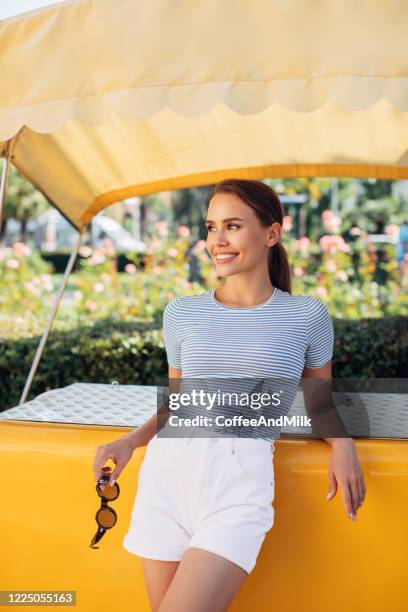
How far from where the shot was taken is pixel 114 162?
149 inches

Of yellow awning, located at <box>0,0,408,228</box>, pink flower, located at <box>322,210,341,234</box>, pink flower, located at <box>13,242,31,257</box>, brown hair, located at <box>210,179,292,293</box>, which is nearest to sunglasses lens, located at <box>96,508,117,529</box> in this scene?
brown hair, located at <box>210,179,292,293</box>

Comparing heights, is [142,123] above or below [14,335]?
above

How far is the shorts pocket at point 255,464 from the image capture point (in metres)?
2.15

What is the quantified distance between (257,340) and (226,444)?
1.04ft

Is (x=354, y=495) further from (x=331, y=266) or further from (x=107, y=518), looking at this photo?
(x=331, y=266)

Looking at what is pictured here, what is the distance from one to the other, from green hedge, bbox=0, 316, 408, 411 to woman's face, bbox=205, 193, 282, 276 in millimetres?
2628

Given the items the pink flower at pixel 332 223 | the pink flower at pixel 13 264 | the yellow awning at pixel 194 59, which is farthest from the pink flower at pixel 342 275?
the yellow awning at pixel 194 59

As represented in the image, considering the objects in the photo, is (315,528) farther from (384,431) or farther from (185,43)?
(185,43)

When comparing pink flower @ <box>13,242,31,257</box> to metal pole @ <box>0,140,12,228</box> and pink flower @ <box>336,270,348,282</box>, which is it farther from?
metal pole @ <box>0,140,12,228</box>

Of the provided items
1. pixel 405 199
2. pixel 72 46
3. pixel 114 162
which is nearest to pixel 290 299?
pixel 72 46

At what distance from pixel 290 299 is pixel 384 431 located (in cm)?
63

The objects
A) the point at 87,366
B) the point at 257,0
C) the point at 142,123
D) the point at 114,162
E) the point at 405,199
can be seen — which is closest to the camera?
the point at 257,0

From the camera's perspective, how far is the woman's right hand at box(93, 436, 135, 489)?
2.29 meters

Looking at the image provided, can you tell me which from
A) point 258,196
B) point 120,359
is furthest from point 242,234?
point 120,359
